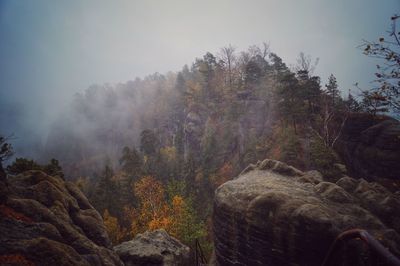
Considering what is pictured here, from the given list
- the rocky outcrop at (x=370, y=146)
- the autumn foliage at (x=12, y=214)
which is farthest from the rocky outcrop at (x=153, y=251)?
the rocky outcrop at (x=370, y=146)

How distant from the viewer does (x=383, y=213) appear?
529 inches

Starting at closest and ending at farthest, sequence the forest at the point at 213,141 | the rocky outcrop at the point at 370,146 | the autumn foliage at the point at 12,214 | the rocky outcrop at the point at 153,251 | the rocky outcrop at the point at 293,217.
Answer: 1. the autumn foliage at the point at 12,214
2. the rocky outcrop at the point at 293,217
3. the rocky outcrop at the point at 153,251
4. the rocky outcrop at the point at 370,146
5. the forest at the point at 213,141

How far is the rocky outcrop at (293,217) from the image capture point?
40.7 ft

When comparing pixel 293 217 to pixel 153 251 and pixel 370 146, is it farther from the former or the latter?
pixel 370 146

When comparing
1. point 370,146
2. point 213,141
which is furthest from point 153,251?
point 213,141

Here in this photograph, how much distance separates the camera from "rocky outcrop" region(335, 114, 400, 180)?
85.6 ft

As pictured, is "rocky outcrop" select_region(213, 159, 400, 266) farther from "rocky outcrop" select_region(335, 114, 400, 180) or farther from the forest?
"rocky outcrop" select_region(335, 114, 400, 180)

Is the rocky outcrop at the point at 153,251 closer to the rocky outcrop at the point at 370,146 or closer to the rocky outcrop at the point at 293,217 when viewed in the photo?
the rocky outcrop at the point at 293,217

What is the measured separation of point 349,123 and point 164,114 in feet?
205

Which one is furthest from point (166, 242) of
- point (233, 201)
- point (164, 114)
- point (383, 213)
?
point (164, 114)

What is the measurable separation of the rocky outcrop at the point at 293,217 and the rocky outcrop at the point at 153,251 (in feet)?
9.43

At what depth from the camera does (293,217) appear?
13.3 m

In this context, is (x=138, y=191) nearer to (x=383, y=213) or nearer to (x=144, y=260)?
(x=144, y=260)

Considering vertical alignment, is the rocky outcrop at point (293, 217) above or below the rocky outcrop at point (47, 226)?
below
